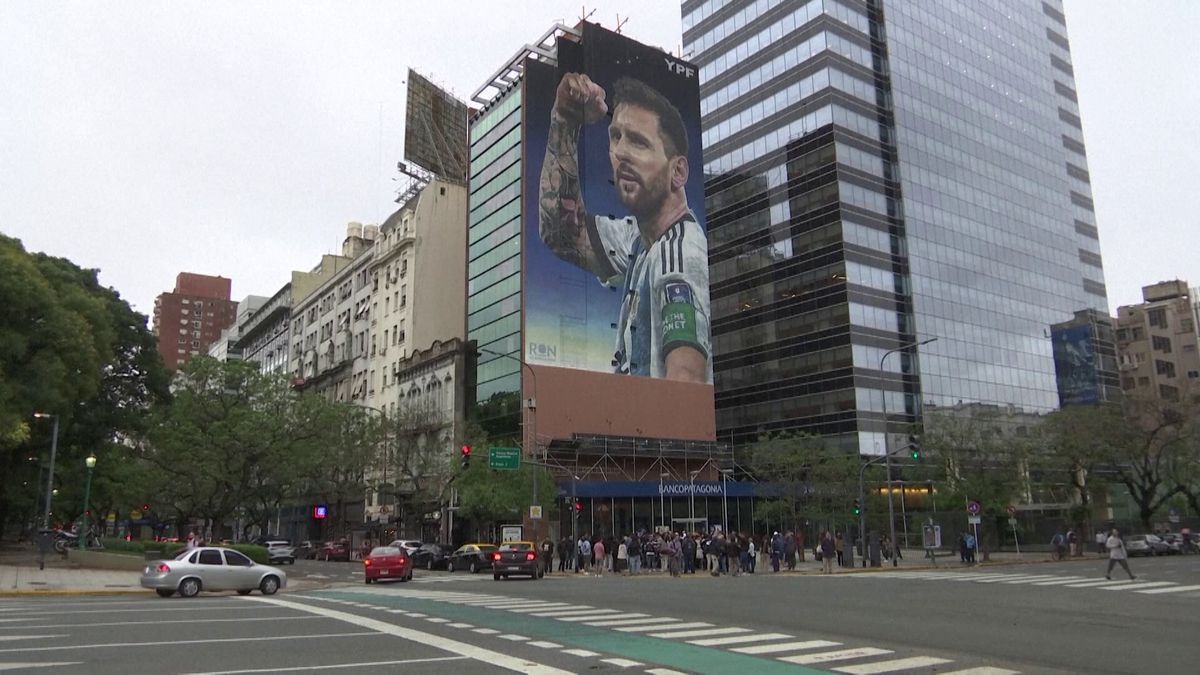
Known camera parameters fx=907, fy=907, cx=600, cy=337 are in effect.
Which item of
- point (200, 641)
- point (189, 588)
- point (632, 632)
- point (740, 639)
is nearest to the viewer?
point (200, 641)

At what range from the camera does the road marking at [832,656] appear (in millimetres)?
11648

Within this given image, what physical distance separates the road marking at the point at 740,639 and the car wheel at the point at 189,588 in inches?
680

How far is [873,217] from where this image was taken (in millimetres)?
81000

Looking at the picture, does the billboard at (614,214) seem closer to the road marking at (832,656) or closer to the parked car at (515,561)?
the parked car at (515,561)

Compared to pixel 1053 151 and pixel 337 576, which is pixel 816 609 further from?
pixel 1053 151

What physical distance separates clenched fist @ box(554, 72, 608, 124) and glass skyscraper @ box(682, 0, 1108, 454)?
19.6m

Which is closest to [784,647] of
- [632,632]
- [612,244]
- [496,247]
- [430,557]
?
[632,632]

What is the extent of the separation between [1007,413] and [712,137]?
38564 mm

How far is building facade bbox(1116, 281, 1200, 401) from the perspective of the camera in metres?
111

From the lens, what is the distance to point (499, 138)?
2913 inches

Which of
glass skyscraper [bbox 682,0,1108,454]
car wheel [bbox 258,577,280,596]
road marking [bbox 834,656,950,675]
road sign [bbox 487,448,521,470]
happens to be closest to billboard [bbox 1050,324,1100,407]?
glass skyscraper [bbox 682,0,1108,454]

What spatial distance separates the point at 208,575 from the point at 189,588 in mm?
578

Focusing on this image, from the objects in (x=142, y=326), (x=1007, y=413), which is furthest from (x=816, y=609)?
(x=1007, y=413)

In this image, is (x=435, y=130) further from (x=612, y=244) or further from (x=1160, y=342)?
(x=1160, y=342)
